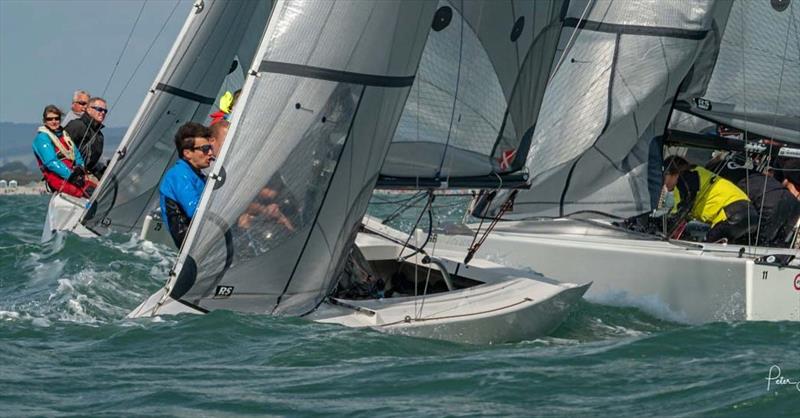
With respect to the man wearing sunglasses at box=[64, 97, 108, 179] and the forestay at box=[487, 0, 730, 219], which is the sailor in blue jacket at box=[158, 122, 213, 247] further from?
the man wearing sunglasses at box=[64, 97, 108, 179]

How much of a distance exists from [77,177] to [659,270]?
5.68 metres

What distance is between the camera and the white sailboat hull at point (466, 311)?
7.57m

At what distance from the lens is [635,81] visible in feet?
34.7

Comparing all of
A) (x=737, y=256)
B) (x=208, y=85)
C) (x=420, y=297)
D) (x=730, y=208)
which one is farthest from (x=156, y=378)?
(x=208, y=85)

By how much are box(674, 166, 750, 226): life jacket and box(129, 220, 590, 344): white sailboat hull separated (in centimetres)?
223

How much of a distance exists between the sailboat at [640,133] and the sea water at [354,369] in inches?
42.5

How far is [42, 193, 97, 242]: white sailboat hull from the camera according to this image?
12.2m

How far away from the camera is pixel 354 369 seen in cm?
670

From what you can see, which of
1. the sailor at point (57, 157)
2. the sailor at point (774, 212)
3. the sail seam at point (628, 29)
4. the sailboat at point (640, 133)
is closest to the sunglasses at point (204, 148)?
the sailboat at point (640, 133)

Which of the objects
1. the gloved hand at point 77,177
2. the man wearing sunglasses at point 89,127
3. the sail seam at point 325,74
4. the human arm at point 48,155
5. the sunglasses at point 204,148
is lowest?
the gloved hand at point 77,177

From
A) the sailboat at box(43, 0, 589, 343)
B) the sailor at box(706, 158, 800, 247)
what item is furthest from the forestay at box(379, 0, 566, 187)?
the sailor at box(706, 158, 800, 247)

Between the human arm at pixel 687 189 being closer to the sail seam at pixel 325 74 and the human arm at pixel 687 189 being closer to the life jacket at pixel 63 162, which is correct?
the sail seam at pixel 325 74

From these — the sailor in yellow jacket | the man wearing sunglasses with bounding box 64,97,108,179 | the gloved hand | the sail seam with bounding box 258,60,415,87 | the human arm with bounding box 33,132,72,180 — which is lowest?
the gloved hand

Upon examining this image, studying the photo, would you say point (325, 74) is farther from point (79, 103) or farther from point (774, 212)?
point (79, 103)
